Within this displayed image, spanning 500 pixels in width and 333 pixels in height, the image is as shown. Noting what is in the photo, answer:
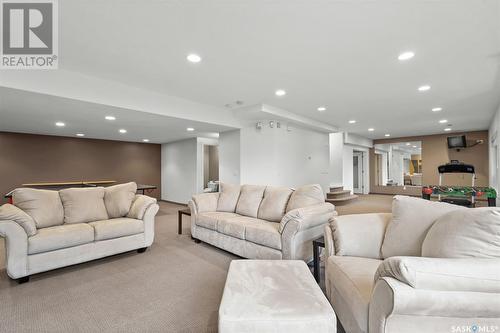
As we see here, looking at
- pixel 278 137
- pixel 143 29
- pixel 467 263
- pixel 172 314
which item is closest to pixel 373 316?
pixel 467 263

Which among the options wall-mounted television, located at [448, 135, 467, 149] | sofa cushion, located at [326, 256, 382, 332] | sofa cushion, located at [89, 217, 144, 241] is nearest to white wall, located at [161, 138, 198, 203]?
sofa cushion, located at [89, 217, 144, 241]

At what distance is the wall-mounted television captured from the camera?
8234 millimetres

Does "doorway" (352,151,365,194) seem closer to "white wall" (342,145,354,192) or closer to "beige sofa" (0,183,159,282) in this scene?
"white wall" (342,145,354,192)

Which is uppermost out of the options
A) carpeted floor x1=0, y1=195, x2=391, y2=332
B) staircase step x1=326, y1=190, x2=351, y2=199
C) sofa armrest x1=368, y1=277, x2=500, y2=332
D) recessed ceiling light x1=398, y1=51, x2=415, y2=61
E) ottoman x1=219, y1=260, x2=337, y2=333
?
recessed ceiling light x1=398, y1=51, x2=415, y2=61

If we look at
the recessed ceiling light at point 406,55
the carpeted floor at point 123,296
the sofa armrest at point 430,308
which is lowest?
the carpeted floor at point 123,296

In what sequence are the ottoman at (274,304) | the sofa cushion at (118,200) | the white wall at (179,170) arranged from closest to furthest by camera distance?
the ottoman at (274,304) → the sofa cushion at (118,200) → the white wall at (179,170)

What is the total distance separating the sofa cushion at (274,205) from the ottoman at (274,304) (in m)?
1.45

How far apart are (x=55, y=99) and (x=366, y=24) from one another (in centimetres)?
409

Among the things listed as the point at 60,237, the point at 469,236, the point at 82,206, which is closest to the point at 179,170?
the point at 82,206

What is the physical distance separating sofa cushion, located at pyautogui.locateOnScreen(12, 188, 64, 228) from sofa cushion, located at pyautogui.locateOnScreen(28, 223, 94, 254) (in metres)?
0.13

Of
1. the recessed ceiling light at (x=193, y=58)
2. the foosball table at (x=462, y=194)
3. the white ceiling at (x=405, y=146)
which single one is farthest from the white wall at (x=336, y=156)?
the recessed ceiling light at (x=193, y=58)

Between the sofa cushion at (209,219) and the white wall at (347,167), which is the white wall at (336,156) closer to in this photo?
the white wall at (347,167)

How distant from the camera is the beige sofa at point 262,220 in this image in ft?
8.54

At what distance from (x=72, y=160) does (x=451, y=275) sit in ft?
29.0
